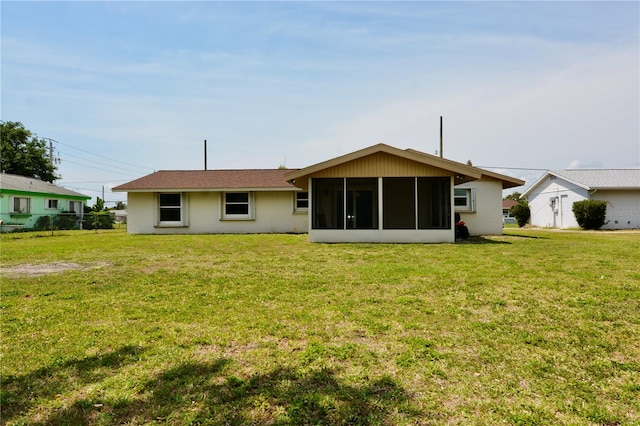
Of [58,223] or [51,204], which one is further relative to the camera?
[51,204]

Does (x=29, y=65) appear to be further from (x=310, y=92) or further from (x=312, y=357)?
(x=312, y=357)

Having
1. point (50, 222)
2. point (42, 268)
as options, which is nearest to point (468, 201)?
point (42, 268)

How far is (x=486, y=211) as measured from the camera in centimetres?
1590

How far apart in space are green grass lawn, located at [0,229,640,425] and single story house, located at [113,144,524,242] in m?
5.65

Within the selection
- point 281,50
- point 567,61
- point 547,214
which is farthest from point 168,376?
point 547,214

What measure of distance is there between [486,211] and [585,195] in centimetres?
1085

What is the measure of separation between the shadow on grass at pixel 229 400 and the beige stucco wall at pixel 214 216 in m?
14.5

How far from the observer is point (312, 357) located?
3.14m

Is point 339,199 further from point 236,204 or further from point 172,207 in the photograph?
point 172,207

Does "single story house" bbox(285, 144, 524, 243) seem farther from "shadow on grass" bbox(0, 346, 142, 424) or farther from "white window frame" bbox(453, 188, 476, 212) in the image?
"shadow on grass" bbox(0, 346, 142, 424)

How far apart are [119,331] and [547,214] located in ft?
97.0

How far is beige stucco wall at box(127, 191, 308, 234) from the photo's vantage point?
17422mm

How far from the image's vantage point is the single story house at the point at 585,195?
21.3 meters

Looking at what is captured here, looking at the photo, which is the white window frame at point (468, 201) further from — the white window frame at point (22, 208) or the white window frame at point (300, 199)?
the white window frame at point (22, 208)
